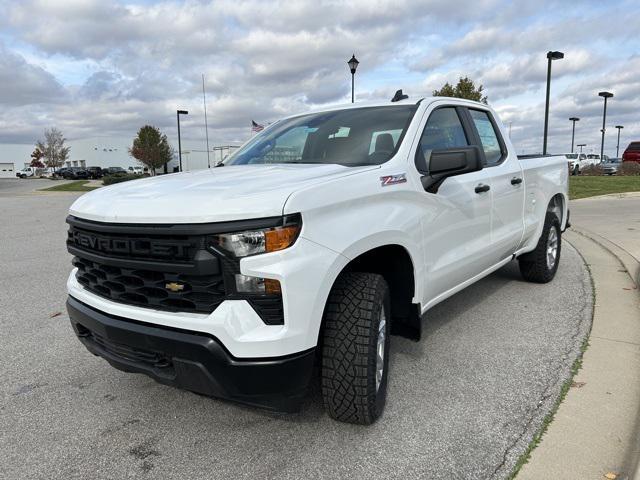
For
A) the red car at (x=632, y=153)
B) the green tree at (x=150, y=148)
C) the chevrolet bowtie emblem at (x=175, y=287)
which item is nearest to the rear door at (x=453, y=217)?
the chevrolet bowtie emblem at (x=175, y=287)

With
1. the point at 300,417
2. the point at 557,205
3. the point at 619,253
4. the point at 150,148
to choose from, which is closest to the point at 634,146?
the point at 619,253

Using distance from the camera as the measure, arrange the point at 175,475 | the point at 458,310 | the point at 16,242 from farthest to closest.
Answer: the point at 16,242
the point at 458,310
the point at 175,475

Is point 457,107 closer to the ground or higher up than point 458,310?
higher up

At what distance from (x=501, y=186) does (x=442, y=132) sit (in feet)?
2.73

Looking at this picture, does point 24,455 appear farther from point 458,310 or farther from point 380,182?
point 458,310

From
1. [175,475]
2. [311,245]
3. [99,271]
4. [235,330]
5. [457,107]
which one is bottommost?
[175,475]

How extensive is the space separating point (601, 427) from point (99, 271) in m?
2.74

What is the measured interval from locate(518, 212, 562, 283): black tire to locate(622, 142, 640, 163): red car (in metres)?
30.0

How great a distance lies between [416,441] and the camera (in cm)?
257

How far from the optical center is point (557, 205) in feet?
18.9

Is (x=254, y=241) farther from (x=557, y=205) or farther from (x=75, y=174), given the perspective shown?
(x=75, y=174)

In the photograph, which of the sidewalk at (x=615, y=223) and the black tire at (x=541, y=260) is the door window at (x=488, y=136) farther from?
the sidewalk at (x=615, y=223)

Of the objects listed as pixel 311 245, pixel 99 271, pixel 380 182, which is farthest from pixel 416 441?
pixel 99 271

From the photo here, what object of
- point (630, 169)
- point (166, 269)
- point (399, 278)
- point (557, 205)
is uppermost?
point (166, 269)
